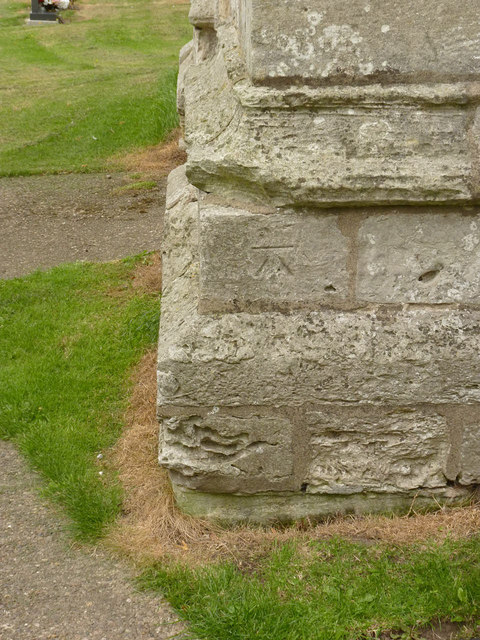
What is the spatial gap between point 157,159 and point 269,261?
656cm

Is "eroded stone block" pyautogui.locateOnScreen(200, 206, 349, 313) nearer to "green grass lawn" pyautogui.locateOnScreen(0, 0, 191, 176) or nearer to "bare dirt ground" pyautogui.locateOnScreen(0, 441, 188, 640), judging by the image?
"bare dirt ground" pyautogui.locateOnScreen(0, 441, 188, 640)

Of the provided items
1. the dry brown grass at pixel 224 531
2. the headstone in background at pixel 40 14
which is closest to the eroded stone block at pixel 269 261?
the dry brown grass at pixel 224 531

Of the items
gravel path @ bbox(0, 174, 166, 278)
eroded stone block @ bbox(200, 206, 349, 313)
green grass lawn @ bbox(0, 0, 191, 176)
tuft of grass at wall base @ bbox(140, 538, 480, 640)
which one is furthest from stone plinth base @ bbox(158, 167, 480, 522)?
green grass lawn @ bbox(0, 0, 191, 176)

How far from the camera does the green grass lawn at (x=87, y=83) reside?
32.0 feet

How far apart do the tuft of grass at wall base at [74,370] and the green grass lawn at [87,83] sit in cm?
375

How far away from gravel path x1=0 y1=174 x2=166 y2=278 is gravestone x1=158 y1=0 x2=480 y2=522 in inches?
136

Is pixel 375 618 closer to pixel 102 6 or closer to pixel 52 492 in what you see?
pixel 52 492

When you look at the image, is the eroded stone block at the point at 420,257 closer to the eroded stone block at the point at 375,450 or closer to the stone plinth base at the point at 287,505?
the eroded stone block at the point at 375,450

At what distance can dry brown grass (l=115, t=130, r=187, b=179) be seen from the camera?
8836 mm

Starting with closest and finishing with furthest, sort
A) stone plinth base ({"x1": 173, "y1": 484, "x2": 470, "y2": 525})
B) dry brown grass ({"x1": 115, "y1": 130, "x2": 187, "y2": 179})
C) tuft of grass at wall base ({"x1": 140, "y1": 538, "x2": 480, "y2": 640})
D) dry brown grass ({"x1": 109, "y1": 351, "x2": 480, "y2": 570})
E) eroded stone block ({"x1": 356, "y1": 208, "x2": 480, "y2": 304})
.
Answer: tuft of grass at wall base ({"x1": 140, "y1": 538, "x2": 480, "y2": 640}) < eroded stone block ({"x1": 356, "y1": 208, "x2": 480, "y2": 304}) < dry brown grass ({"x1": 109, "y1": 351, "x2": 480, "y2": 570}) < stone plinth base ({"x1": 173, "y1": 484, "x2": 470, "y2": 525}) < dry brown grass ({"x1": 115, "y1": 130, "x2": 187, "y2": 179})

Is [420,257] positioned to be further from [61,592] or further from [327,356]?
[61,592]

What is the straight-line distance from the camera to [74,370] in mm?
4434

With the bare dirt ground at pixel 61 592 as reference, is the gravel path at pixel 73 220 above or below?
below

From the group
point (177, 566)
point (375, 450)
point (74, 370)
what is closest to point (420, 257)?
point (375, 450)
